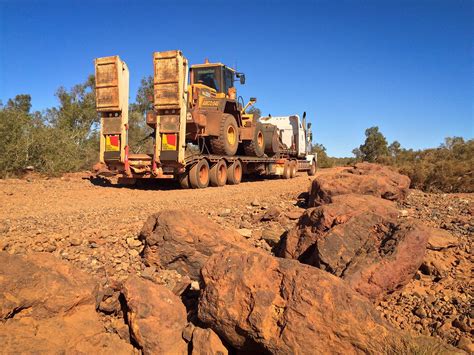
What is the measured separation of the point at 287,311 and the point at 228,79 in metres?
11.3

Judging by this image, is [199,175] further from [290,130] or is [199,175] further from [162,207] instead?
[290,130]

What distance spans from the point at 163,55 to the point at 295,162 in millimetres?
9861

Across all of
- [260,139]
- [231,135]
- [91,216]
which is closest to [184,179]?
[231,135]

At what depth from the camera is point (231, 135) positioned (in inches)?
480

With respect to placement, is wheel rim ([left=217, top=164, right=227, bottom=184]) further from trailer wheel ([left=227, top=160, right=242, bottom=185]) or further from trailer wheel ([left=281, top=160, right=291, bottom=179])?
trailer wheel ([left=281, top=160, right=291, bottom=179])

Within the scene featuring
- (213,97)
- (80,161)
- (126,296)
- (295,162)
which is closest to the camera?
(126,296)

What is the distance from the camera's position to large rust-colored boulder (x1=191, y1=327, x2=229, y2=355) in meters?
2.40

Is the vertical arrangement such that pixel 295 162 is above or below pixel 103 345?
above

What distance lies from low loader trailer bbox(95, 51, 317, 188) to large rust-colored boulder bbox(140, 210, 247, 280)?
534cm

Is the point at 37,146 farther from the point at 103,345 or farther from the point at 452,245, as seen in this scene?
the point at 452,245

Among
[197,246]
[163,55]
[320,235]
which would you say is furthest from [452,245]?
[163,55]

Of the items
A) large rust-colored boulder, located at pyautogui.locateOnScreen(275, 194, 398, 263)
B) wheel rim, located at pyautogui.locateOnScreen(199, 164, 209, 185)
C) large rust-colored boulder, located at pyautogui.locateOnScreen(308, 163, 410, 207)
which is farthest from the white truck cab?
large rust-colored boulder, located at pyautogui.locateOnScreen(275, 194, 398, 263)

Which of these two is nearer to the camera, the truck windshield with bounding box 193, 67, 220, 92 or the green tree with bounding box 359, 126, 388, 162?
the truck windshield with bounding box 193, 67, 220, 92

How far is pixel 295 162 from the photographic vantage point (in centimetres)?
1739
